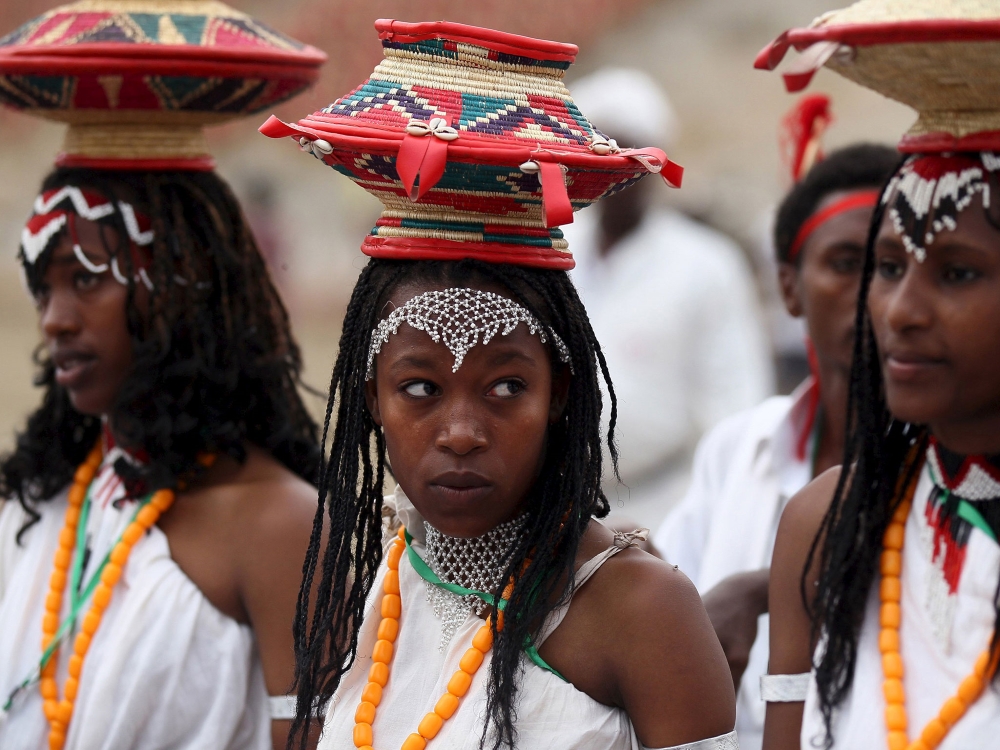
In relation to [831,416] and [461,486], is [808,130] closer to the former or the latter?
[831,416]

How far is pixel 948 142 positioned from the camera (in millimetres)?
2381

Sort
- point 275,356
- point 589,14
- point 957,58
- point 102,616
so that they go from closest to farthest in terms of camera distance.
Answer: point 957,58, point 102,616, point 275,356, point 589,14

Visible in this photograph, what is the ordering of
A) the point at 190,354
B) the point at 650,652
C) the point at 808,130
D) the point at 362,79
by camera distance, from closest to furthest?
the point at 650,652
the point at 190,354
the point at 808,130
the point at 362,79

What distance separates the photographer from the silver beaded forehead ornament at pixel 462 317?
2277 millimetres

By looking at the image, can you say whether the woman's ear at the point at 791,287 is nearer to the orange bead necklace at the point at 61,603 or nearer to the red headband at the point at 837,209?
the red headband at the point at 837,209

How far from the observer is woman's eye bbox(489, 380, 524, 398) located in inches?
91.0

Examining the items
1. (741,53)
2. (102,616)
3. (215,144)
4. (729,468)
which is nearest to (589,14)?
(741,53)

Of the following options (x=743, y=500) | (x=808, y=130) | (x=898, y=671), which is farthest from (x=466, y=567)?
(x=808, y=130)

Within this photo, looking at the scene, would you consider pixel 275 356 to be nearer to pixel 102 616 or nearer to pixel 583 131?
pixel 102 616

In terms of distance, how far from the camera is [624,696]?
7.47 ft

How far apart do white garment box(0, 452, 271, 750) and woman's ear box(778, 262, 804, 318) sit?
1803 millimetres

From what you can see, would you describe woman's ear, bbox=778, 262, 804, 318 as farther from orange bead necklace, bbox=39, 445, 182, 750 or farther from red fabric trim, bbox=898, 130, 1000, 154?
orange bead necklace, bbox=39, 445, 182, 750

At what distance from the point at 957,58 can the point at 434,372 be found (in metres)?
0.99

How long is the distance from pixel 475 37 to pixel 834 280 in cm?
169
